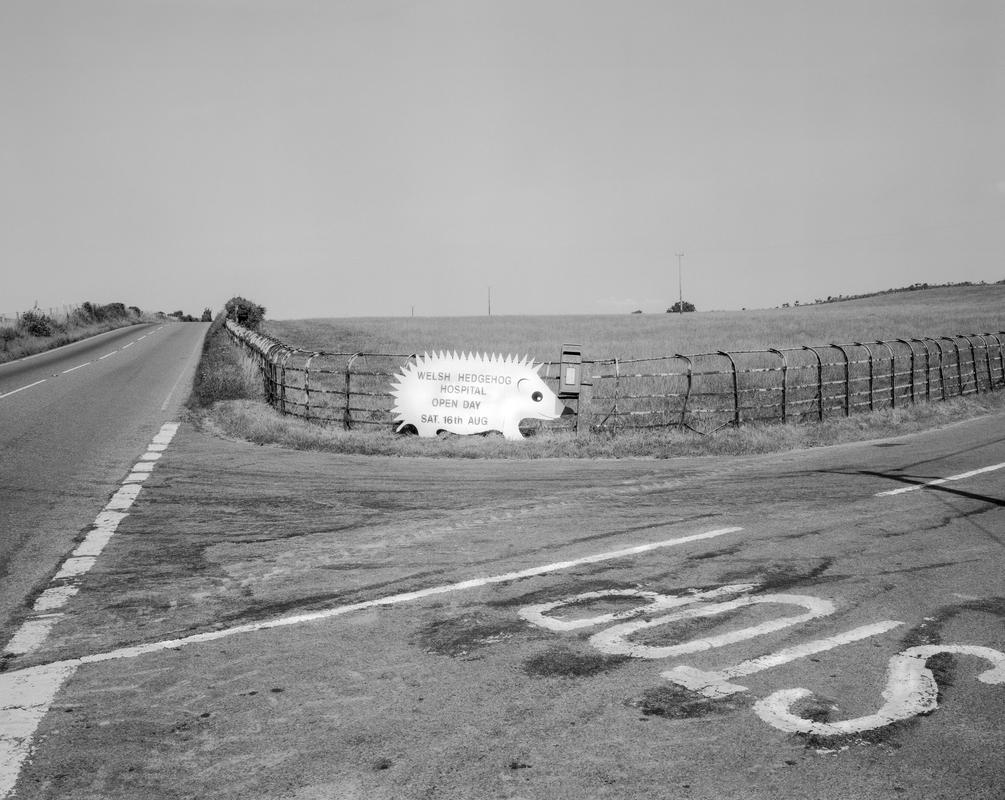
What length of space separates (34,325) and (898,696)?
49813 mm

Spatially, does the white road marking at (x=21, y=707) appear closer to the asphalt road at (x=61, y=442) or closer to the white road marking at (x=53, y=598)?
the asphalt road at (x=61, y=442)

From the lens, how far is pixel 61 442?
13.7 meters

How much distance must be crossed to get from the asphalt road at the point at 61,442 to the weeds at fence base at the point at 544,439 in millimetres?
1763

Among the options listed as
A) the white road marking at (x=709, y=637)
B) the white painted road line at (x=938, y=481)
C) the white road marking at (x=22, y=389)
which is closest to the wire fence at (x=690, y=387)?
the white painted road line at (x=938, y=481)

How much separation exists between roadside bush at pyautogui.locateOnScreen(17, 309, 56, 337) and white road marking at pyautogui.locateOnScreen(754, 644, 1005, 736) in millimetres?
47029

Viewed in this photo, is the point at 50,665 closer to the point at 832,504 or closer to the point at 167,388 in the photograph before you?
the point at 832,504

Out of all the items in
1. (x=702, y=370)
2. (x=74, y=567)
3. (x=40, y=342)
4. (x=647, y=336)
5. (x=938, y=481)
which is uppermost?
(x=40, y=342)

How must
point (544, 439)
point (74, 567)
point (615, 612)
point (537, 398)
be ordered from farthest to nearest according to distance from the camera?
1. point (537, 398)
2. point (544, 439)
3. point (74, 567)
4. point (615, 612)

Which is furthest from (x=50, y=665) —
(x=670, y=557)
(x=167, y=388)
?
(x=167, y=388)

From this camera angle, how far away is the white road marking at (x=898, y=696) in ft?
13.0

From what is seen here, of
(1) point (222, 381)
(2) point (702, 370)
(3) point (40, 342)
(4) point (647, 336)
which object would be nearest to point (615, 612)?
(1) point (222, 381)

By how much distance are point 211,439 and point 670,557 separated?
9.77 metres

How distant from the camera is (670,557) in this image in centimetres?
704

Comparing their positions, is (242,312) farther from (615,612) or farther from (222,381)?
Answer: (615,612)
